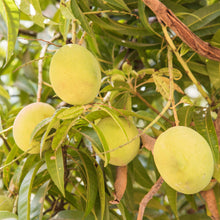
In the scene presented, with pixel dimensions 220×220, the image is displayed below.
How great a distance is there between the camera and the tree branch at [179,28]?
0.72 m

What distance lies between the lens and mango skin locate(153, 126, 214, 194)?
65cm

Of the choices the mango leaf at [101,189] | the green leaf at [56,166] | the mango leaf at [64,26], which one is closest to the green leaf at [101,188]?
the mango leaf at [101,189]

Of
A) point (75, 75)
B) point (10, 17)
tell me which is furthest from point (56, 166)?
point (10, 17)

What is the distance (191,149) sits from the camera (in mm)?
651

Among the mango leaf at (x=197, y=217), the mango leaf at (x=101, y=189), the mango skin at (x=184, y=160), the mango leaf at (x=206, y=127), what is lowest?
the mango leaf at (x=197, y=217)

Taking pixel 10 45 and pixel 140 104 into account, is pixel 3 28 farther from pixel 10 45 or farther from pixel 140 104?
pixel 140 104

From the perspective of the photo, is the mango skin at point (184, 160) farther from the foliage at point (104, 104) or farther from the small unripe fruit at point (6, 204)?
the small unripe fruit at point (6, 204)

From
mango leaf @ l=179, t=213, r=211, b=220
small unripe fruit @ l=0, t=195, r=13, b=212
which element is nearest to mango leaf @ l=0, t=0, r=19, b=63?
small unripe fruit @ l=0, t=195, r=13, b=212

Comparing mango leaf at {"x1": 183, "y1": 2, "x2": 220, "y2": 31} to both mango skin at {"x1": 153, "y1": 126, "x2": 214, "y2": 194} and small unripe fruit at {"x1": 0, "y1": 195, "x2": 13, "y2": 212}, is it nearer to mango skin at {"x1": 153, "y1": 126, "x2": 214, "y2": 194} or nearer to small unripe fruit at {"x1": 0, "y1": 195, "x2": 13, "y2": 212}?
mango skin at {"x1": 153, "y1": 126, "x2": 214, "y2": 194}

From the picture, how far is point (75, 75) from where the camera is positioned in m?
0.69

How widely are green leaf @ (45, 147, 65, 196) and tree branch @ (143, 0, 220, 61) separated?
0.36 meters

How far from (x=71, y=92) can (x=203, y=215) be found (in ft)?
2.38

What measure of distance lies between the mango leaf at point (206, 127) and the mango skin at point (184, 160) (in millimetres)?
133

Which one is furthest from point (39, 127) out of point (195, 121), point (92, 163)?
point (195, 121)
